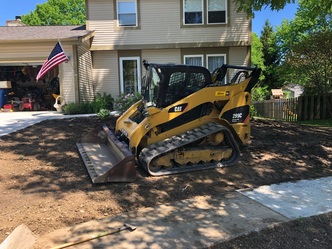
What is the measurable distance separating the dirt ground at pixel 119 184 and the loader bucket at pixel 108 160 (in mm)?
142

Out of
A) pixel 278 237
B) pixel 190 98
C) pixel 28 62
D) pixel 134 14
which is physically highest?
pixel 134 14

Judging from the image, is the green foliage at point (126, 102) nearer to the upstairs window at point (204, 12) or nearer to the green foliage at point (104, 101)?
the green foliage at point (104, 101)

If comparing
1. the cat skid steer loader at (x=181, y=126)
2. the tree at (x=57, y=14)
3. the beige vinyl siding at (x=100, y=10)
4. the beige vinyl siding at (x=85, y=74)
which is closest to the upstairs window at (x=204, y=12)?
the beige vinyl siding at (x=100, y=10)

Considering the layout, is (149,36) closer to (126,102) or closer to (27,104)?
(126,102)

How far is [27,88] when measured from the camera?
19.3 m

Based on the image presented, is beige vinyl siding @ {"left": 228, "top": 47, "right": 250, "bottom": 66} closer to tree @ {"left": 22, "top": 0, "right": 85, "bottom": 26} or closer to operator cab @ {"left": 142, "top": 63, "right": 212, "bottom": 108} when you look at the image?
operator cab @ {"left": 142, "top": 63, "right": 212, "bottom": 108}

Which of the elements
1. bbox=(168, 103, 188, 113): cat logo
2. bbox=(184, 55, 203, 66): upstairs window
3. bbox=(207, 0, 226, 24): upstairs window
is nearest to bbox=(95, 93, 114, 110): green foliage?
bbox=(184, 55, 203, 66): upstairs window

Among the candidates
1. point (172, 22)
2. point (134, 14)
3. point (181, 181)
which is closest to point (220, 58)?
point (172, 22)

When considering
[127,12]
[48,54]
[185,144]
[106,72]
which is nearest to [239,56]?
[127,12]

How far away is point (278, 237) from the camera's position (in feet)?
12.3

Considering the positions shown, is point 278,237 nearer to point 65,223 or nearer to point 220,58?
point 65,223

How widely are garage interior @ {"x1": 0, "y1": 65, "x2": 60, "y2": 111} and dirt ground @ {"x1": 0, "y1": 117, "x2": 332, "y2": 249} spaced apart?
352 inches

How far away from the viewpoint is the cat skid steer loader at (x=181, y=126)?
5965mm

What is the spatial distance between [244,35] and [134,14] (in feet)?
18.7
